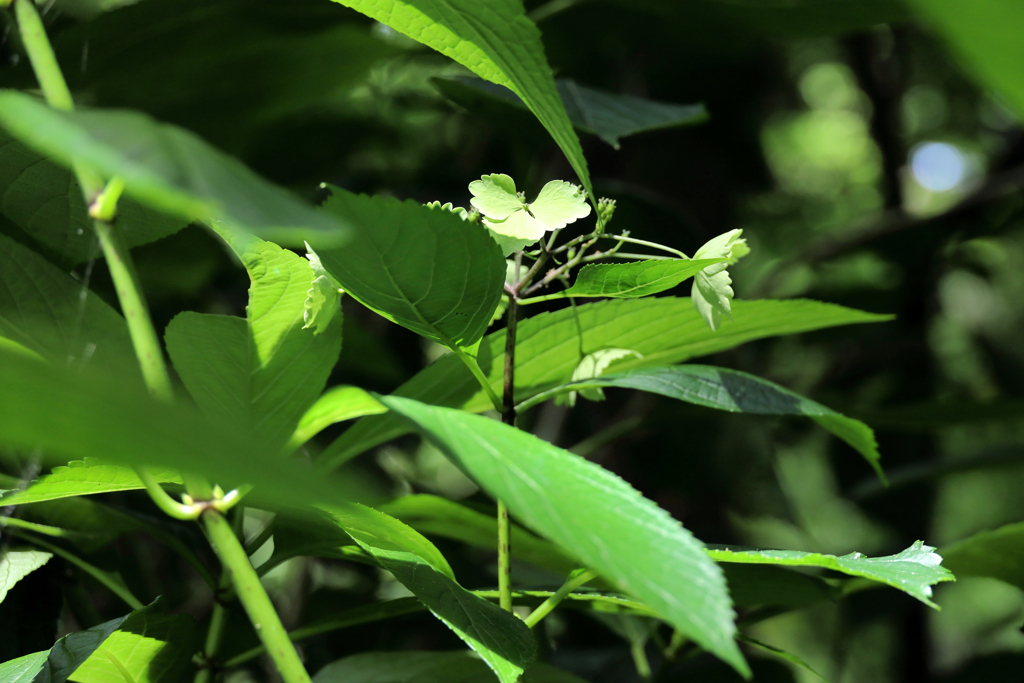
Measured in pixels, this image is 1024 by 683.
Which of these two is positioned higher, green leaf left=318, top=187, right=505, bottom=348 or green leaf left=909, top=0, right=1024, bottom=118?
green leaf left=909, top=0, right=1024, bottom=118

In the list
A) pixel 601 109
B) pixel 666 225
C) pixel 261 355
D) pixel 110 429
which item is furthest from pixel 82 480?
pixel 666 225

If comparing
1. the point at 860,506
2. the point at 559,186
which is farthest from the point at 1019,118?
the point at 860,506

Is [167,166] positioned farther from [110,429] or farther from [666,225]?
[666,225]

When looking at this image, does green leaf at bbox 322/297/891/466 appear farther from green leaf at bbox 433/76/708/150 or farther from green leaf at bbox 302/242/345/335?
green leaf at bbox 433/76/708/150

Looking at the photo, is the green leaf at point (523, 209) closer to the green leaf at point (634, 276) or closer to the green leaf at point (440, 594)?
the green leaf at point (634, 276)

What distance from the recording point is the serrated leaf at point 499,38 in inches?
15.7

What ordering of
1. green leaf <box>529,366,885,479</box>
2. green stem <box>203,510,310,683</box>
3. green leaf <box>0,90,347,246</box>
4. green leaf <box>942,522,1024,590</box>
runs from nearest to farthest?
1. green leaf <box>0,90,347,246</box>
2. green stem <box>203,510,310,683</box>
3. green leaf <box>529,366,885,479</box>
4. green leaf <box>942,522,1024,590</box>

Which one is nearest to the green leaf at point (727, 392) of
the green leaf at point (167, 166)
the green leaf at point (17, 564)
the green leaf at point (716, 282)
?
the green leaf at point (716, 282)

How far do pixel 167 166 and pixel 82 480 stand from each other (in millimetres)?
252

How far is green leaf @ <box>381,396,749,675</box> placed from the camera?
0.24 m

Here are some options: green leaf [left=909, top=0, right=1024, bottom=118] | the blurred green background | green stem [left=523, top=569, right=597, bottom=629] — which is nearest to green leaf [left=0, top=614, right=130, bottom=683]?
the blurred green background

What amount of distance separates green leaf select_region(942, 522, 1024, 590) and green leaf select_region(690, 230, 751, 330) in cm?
30

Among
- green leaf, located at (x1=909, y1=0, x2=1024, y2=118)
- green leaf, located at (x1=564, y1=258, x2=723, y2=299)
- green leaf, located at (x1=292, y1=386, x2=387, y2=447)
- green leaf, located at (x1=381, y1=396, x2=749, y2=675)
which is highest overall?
green leaf, located at (x1=909, y1=0, x2=1024, y2=118)

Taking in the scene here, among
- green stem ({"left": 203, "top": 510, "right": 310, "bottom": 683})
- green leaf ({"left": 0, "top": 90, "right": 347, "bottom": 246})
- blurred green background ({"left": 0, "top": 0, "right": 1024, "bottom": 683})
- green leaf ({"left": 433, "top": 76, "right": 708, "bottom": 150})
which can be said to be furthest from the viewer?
blurred green background ({"left": 0, "top": 0, "right": 1024, "bottom": 683})
